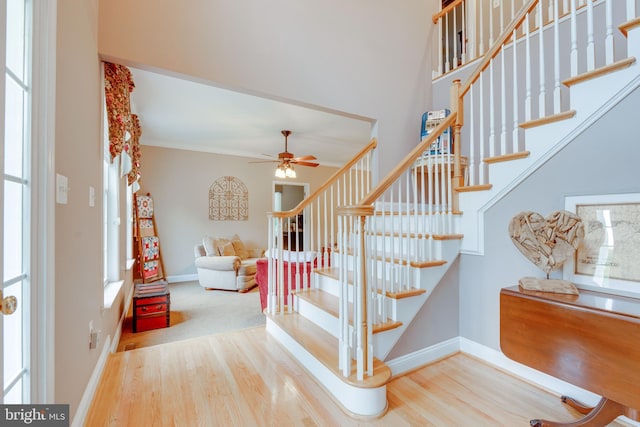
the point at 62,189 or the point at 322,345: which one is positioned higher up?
the point at 62,189

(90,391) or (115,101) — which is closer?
(90,391)

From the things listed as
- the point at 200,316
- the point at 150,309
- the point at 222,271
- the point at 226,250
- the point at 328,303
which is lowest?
the point at 200,316

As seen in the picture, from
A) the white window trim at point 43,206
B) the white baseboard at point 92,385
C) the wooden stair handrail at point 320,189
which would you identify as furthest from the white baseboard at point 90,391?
the wooden stair handrail at point 320,189

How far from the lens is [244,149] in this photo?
5957mm

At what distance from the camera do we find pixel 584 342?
129 cm

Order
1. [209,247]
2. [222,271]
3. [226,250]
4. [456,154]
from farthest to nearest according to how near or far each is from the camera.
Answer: [226,250], [209,247], [222,271], [456,154]

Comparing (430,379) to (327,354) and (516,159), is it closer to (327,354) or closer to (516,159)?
(327,354)

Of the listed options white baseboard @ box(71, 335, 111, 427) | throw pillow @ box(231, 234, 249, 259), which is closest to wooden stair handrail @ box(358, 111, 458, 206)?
white baseboard @ box(71, 335, 111, 427)

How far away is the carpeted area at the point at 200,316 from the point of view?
2965mm

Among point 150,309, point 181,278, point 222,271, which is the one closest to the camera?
point 150,309

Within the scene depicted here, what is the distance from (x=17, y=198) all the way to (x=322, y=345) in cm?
187

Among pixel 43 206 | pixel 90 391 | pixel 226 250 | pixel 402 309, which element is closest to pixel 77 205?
pixel 43 206

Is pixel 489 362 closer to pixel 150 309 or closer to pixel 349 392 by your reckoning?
pixel 349 392

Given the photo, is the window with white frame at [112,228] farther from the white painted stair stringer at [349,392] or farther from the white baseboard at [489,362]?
the white baseboard at [489,362]
